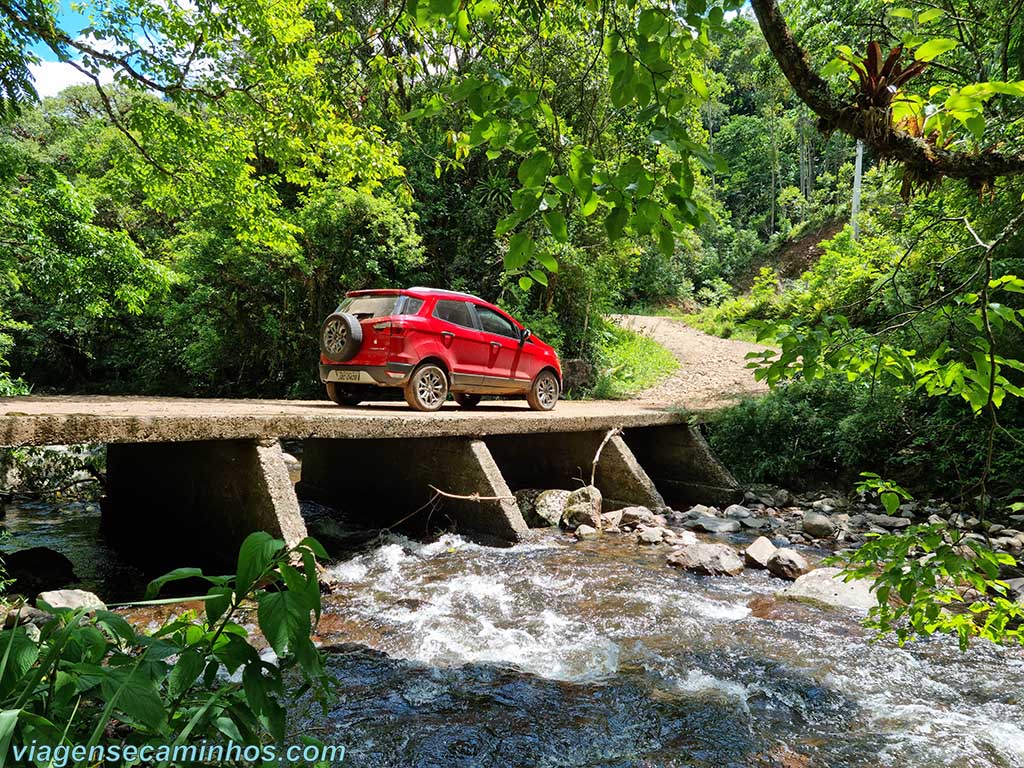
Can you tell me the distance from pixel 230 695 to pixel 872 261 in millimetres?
13651

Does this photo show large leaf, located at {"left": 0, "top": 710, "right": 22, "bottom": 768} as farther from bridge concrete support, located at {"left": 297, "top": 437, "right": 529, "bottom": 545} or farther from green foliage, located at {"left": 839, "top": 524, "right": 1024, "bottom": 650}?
bridge concrete support, located at {"left": 297, "top": 437, "right": 529, "bottom": 545}

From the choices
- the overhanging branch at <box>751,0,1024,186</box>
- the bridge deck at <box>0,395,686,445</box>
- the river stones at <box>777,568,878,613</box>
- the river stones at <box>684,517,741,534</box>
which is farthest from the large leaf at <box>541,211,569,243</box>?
the river stones at <box>684,517,741,534</box>

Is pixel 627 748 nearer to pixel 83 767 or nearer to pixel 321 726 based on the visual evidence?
pixel 321 726

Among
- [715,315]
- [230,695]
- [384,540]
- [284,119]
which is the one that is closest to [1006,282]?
[230,695]

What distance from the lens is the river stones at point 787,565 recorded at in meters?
6.50

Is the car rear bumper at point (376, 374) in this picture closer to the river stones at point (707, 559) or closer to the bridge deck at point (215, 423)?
the bridge deck at point (215, 423)

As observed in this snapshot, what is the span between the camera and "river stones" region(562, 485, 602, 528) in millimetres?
8539

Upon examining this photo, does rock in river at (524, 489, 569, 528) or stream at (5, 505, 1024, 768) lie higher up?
stream at (5, 505, 1024, 768)

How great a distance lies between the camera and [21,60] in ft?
18.8

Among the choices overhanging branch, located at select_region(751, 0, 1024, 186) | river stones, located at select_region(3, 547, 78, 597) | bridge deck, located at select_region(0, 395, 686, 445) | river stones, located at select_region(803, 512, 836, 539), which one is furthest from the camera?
river stones, located at select_region(803, 512, 836, 539)

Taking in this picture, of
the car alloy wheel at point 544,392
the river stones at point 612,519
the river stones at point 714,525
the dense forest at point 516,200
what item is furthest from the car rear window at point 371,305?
the river stones at point 714,525

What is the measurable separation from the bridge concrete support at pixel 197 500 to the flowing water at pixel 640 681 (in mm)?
1153

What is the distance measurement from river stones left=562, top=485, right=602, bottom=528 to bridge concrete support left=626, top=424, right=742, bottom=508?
2380mm

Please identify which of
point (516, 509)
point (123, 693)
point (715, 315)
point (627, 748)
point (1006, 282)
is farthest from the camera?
point (715, 315)
